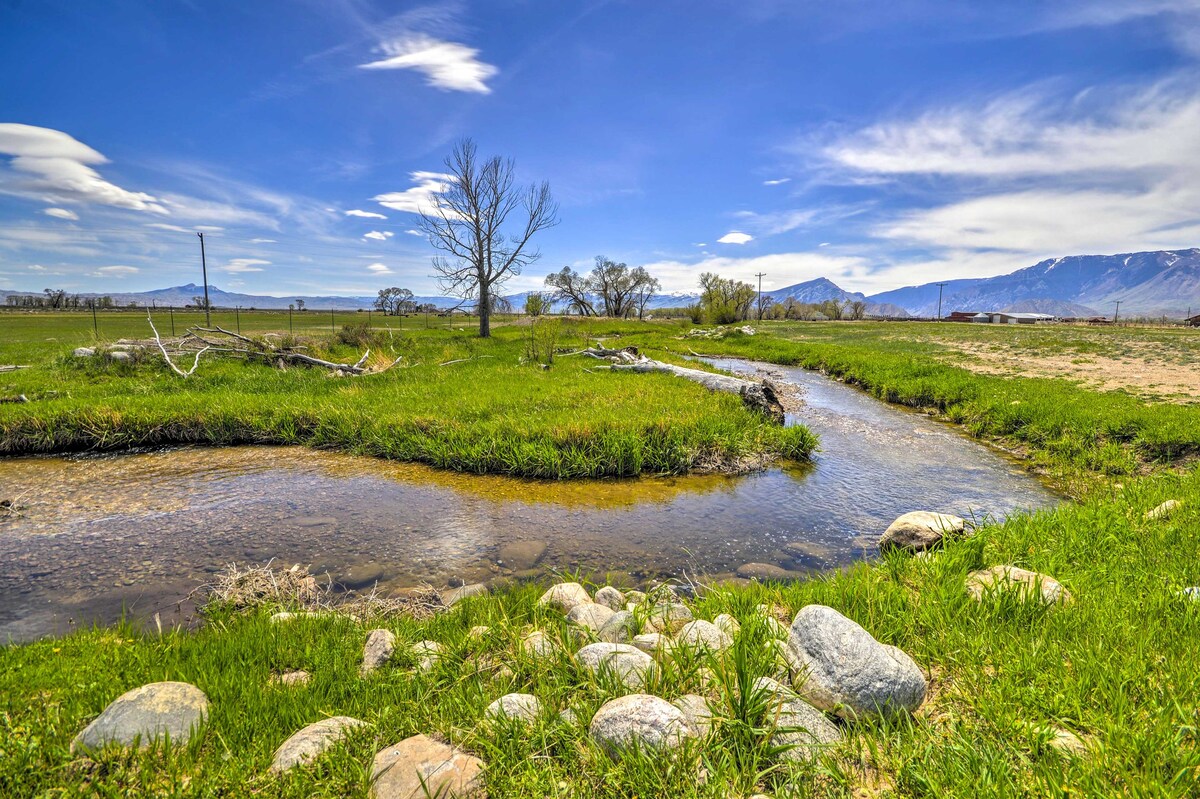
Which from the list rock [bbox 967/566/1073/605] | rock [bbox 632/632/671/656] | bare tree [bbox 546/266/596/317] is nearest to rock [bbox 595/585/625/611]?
rock [bbox 632/632/671/656]

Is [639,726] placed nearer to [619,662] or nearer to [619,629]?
[619,662]

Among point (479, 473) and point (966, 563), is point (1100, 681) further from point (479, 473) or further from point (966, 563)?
point (479, 473)

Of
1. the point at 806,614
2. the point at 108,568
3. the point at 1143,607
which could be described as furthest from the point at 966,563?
the point at 108,568

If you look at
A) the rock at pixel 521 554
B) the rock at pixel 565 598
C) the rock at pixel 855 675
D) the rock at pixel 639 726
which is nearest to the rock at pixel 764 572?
the rock at pixel 565 598

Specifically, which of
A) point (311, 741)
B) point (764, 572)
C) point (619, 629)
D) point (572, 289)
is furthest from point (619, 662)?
point (572, 289)

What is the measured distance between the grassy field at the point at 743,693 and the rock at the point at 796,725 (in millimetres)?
88

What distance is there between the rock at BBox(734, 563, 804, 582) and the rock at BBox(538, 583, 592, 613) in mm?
2130

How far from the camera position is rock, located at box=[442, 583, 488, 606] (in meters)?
4.82

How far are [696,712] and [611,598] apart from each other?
6.23ft

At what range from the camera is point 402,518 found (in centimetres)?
A: 734

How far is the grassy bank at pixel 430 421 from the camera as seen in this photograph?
977 centimetres

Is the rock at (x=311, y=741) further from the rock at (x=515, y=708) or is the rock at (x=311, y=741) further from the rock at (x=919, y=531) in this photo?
the rock at (x=919, y=531)

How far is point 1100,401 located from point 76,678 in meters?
17.9

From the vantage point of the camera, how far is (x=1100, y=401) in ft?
40.1
